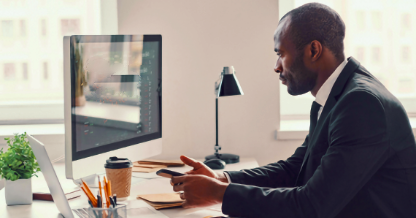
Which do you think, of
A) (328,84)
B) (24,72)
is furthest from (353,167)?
(24,72)

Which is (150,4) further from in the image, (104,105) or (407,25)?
(407,25)

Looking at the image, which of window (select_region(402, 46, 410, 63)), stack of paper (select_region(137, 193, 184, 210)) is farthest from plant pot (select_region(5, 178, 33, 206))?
window (select_region(402, 46, 410, 63))

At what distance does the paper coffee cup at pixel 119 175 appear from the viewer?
4.30ft

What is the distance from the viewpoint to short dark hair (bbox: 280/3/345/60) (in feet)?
3.95

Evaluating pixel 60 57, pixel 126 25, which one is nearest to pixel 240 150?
pixel 126 25

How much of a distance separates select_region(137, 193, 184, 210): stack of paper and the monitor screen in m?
0.24

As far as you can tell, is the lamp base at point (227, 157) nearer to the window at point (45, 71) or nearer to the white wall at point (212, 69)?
the white wall at point (212, 69)

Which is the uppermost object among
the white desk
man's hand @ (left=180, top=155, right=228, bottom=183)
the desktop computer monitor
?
→ the desktop computer monitor

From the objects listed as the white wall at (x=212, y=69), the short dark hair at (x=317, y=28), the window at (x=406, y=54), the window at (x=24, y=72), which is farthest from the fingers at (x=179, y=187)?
the window at (x=406, y=54)

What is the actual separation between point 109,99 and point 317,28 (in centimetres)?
74

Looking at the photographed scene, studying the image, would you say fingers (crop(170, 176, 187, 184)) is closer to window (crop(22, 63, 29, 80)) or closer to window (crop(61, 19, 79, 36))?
window (crop(61, 19, 79, 36))

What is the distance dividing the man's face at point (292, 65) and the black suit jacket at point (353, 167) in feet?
0.44

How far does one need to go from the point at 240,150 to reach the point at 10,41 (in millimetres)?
1494

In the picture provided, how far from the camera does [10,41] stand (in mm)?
2379
